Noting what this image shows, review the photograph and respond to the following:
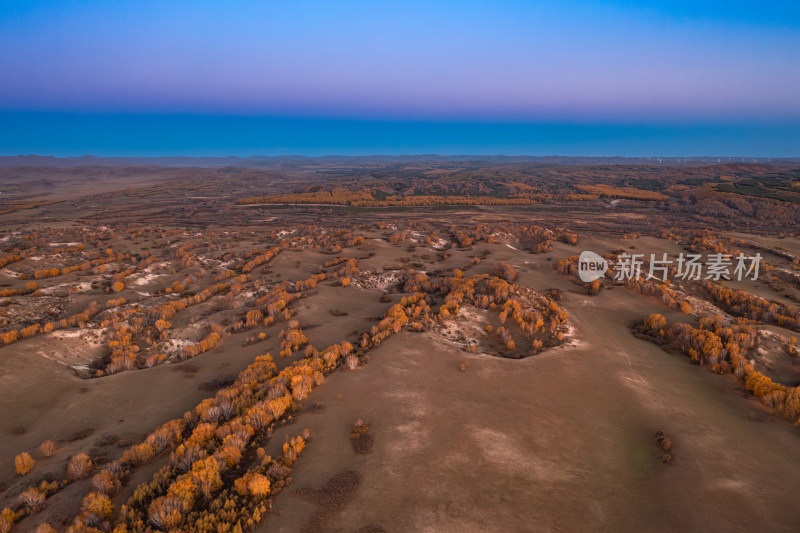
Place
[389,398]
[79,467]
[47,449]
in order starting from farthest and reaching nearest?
1. [389,398]
2. [47,449]
3. [79,467]

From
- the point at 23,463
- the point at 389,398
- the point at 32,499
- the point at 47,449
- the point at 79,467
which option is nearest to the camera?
the point at 32,499

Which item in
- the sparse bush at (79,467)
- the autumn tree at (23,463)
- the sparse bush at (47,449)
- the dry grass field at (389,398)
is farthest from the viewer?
the sparse bush at (47,449)

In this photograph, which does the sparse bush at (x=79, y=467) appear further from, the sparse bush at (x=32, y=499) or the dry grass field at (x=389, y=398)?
the sparse bush at (x=32, y=499)

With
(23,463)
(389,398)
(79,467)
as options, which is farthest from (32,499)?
(389,398)

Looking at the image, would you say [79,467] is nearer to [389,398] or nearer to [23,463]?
[23,463]

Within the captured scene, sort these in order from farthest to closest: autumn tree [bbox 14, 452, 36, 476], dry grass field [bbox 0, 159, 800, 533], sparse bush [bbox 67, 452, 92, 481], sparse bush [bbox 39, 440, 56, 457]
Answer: sparse bush [bbox 39, 440, 56, 457] < autumn tree [bbox 14, 452, 36, 476] < sparse bush [bbox 67, 452, 92, 481] < dry grass field [bbox 0, 159, 800, 533]

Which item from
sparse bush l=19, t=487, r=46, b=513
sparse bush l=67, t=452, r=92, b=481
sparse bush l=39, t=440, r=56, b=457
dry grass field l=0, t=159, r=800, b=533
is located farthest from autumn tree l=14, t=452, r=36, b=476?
sparse bush l=19, t=487, r=46, b=513

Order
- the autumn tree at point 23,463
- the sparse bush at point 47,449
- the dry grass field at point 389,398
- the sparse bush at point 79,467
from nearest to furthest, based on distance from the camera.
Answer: the dry grass field at point 389,398 → the sparse bush at point 79,467 → the autumn tree at point 23,463 → the sparse bush at point 47,449

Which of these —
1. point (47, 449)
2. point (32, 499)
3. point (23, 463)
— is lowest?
point (47, 449)

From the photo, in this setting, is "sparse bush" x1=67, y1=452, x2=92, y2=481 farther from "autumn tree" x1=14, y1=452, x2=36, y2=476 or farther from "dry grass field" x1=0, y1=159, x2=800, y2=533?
"autumn tree" x1=14, y1=452, x2=36, y2=476

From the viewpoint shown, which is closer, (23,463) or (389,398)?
(23,463)

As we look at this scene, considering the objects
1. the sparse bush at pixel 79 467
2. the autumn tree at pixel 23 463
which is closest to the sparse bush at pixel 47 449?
the autumn tree at pixel 23 463
